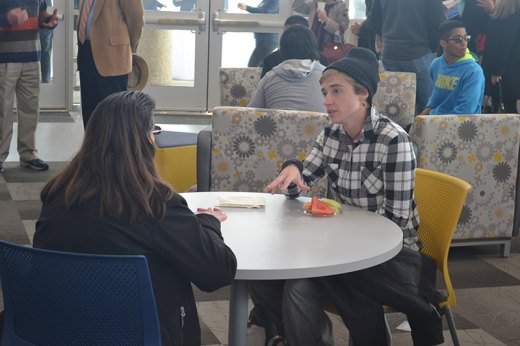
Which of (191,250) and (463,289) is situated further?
(463,289)

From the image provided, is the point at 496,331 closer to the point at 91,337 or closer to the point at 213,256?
the point at 213,256

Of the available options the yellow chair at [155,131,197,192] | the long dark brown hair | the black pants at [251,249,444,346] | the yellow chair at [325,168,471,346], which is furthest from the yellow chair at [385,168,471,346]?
the yellow chair at [155,131,197,192]

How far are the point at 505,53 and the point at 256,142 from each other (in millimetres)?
3639

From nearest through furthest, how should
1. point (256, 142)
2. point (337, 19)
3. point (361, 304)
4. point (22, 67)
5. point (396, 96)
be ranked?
1. point (361, 304)
2. point (256, 142)
3. point (396, 96)
4. point (22, 67)
5. point (337, 19)

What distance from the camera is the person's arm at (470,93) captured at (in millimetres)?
5141

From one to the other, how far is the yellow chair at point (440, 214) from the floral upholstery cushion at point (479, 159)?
1327 millimetres

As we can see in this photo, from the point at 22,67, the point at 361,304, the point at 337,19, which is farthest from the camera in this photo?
the point at 337,19

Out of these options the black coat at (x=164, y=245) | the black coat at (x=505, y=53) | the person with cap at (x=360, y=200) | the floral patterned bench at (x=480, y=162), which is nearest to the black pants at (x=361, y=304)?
the person with cap at (x=360, y=200)

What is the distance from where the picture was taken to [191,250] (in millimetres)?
2033

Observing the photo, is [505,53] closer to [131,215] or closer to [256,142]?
[256,142]

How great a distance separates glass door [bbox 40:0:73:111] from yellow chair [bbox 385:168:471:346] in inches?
253

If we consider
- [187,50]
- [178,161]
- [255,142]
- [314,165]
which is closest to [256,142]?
[255,142]

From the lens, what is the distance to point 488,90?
7543 millimetres

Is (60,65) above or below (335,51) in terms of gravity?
below
